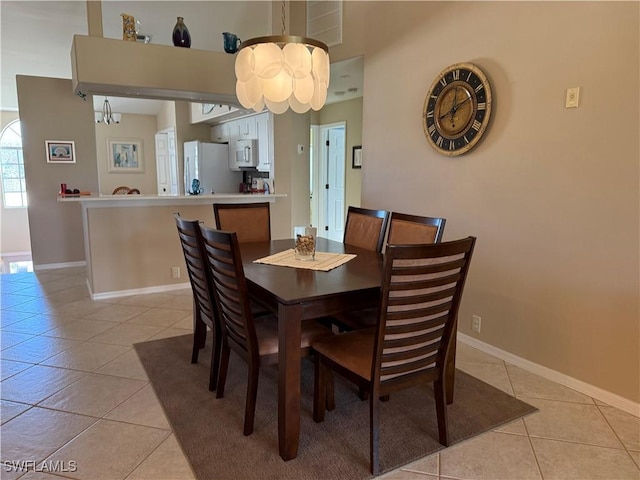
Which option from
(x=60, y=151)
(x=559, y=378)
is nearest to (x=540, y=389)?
(x=559, y=378)

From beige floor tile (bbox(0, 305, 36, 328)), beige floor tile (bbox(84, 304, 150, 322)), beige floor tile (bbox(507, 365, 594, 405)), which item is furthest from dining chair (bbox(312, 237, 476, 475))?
beige floor tile (bbox(0, 305, 36, 328))

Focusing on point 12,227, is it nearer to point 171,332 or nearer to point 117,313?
point 117,313

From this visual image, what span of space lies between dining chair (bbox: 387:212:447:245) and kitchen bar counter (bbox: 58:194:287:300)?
239cm

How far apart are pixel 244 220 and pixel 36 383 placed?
165cm

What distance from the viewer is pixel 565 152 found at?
2.38 metres

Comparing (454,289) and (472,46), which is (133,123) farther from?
(454,289)

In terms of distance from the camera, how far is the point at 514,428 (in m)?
2.08

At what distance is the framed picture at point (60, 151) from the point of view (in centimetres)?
523

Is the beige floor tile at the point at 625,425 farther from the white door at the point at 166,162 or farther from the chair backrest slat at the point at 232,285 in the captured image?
the white door at the point at 166,162

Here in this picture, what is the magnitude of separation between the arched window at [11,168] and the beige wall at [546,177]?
7.91m

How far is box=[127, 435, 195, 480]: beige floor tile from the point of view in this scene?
67.8 inches

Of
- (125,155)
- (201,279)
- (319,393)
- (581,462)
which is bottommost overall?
(581,462)

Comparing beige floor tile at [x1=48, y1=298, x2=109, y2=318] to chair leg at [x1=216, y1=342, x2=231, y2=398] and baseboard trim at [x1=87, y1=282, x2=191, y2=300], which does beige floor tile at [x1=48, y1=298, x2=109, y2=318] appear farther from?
chair leg at [x1=216, y1=342, x2=231, y2=398]

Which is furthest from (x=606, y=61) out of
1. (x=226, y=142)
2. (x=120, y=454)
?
(x=226, y=142)
